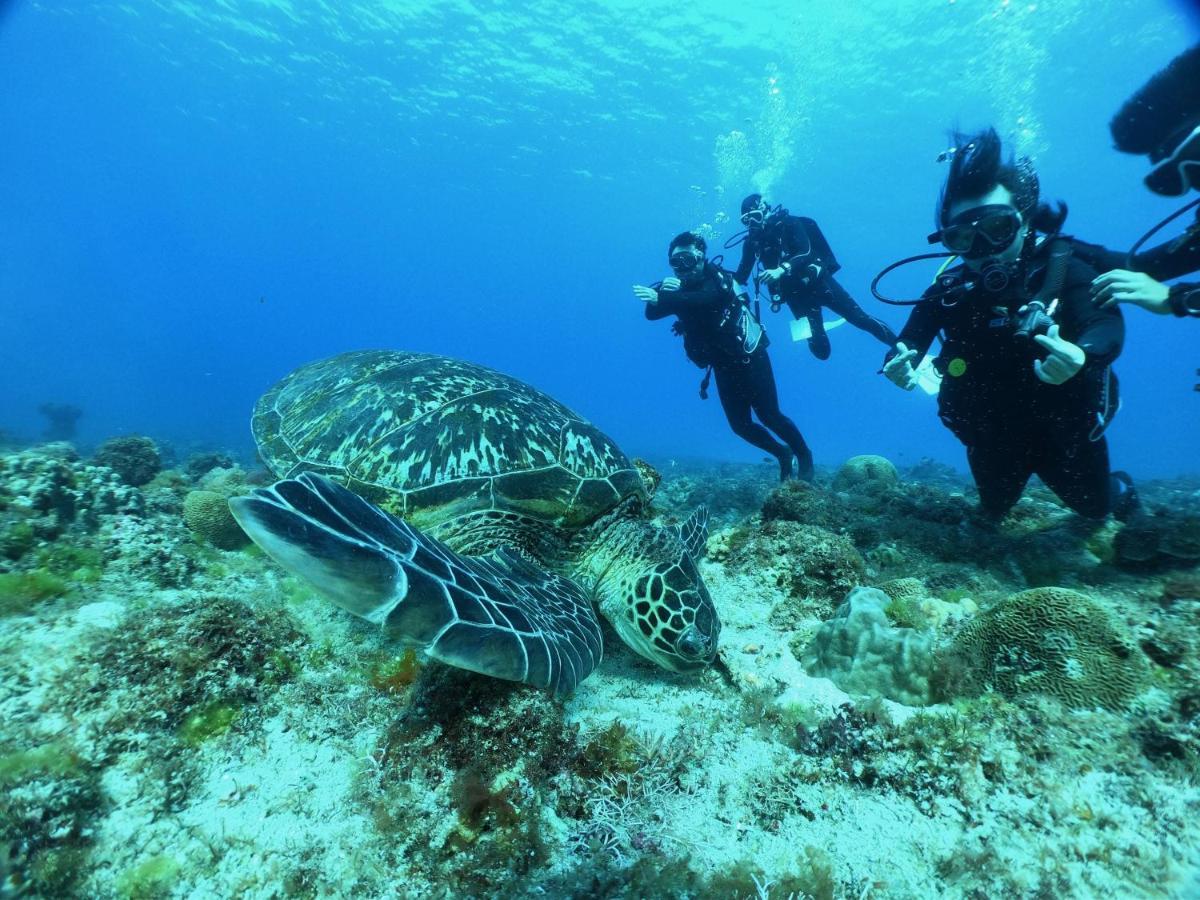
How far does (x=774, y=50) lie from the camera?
98.8ft

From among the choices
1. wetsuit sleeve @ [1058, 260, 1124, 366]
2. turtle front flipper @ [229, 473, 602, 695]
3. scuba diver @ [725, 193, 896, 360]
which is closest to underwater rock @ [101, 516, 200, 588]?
turtle front flipper @ [229, 473, 602, 695]

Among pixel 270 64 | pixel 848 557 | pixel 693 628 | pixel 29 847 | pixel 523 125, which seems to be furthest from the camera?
pixel 523 125

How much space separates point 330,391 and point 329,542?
10.9 feet

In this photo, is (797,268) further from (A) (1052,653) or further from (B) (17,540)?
(B) (17,540)

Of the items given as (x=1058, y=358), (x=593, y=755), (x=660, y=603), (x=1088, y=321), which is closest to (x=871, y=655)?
(x=660, y=603)

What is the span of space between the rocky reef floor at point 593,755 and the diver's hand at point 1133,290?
69.8 inches

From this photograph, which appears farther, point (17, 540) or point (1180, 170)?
point (1180, 170)

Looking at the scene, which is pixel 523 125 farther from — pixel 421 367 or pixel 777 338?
pixel 777 338

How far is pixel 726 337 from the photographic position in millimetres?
8047

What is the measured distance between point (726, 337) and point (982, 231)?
4347mm

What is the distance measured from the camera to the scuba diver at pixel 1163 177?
310cm

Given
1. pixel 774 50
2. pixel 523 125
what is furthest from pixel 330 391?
pixel 523 125

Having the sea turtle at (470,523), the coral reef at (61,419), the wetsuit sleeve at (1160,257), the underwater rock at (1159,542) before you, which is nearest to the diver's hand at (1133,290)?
the wetsuit sleeve at (1160,257)

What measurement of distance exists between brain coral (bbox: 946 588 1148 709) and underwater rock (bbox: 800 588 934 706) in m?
0.13
